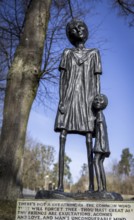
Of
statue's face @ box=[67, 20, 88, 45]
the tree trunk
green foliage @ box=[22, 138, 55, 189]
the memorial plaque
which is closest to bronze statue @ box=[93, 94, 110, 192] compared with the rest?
the memorial plaque

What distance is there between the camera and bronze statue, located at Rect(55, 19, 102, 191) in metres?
5.23

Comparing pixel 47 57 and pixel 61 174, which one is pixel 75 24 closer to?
pixel 61 174

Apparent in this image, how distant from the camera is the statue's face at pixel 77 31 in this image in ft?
18.9

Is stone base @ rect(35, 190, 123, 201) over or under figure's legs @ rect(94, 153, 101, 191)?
under

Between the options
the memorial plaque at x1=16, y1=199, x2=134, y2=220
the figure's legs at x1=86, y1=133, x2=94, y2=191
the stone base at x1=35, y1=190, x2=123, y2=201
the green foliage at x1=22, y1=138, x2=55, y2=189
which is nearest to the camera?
the memorial plaque at x1=16, y1=199, x2=134, y2=220

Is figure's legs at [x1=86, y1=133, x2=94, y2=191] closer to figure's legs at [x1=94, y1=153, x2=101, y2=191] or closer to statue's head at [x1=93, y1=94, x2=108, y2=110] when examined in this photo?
figure's legs at [x1=94, y1=153, x2=101, y2=191]

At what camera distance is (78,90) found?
5516 mm

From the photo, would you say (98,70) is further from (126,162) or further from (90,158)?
(126,162)

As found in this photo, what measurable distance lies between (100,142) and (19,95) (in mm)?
4885

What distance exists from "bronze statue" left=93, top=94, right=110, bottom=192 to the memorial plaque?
0.64m

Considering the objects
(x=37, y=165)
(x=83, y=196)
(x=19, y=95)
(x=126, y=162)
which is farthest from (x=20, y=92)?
(x=126, y=162)

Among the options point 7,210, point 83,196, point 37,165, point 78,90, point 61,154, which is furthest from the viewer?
point 37,165

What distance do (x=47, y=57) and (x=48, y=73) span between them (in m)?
0.80

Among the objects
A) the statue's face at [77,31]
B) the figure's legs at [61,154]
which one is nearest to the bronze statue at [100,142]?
the figure's legs at [61,154]
